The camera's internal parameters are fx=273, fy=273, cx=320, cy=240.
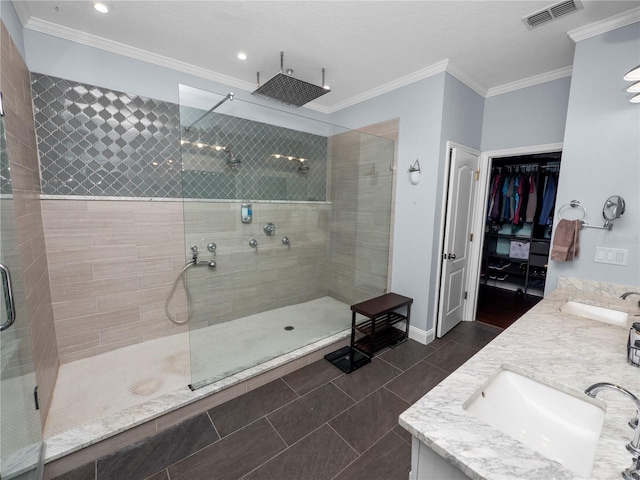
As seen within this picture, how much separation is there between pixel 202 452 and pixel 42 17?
124 inches

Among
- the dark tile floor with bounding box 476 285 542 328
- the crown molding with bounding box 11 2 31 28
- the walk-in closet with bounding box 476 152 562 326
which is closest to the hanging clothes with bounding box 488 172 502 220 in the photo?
the walk-in closet with bounding box 476 152 562 326

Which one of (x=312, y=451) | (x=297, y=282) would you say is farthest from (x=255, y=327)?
(x=312, y=451)

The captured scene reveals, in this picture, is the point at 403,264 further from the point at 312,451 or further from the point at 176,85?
the point at 176,85

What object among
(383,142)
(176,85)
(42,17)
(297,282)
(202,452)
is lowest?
(202,452)

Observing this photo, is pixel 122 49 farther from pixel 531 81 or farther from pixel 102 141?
pixel 531 81

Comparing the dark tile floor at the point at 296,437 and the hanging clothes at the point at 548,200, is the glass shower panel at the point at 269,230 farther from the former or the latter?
the hanging clothes at the point at 548,200

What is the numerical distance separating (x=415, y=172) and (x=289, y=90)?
1.53 meters

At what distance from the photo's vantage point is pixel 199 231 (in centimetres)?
Answer: 224

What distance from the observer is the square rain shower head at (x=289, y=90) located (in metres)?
2.53

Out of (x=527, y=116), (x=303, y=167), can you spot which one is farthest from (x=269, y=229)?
(x=527, y=116)

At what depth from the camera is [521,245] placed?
4.53 metres

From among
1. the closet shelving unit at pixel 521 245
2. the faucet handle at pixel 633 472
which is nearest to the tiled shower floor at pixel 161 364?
the faucet handle at pixel 633 472

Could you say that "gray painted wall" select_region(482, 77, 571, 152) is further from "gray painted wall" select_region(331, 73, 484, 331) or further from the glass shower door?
the glass shower door

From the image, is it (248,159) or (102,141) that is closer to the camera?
(102,141)
